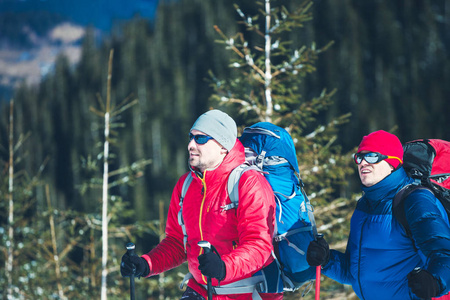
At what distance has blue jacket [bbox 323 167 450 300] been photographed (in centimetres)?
235

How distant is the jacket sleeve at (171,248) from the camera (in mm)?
2830

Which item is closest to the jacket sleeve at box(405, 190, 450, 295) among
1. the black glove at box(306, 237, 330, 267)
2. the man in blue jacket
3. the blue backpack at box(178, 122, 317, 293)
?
the man in blue jacket

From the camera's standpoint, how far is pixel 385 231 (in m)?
2.54

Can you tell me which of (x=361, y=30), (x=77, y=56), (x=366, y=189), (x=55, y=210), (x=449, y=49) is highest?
(x=77, y=56)

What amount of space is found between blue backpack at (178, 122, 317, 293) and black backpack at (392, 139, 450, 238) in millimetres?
482

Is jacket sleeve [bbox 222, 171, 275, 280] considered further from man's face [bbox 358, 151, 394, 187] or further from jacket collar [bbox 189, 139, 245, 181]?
man's face [bbox 358, 151, 394, 187]

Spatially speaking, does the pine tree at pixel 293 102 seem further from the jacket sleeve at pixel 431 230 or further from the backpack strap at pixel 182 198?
the jacket sleeve at pixel 431 230

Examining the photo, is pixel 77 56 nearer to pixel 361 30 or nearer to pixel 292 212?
pixel 361 30

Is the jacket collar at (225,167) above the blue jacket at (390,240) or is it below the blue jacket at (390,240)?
above

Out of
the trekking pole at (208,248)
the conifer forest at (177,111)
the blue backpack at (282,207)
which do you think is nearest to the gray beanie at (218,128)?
the blue backpack at (282,207)

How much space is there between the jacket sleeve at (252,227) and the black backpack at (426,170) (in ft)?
2.08

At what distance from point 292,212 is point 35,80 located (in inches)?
3156

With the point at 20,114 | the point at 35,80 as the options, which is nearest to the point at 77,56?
the point at 35,80

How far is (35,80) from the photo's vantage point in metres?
76.7
